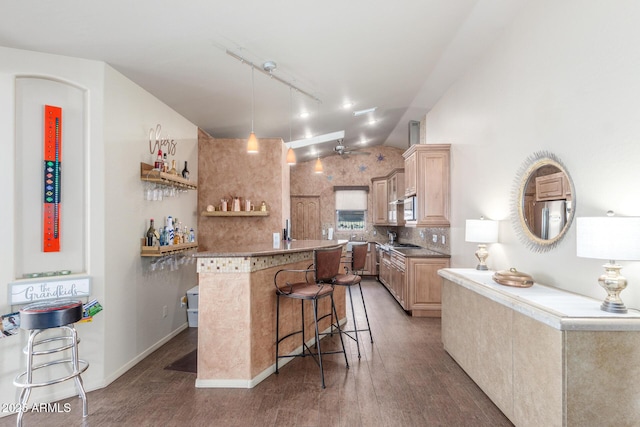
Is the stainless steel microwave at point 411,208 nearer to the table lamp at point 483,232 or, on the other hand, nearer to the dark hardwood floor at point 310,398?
the table lamp at point 483,232

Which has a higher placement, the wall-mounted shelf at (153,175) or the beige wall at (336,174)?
the beige wall at (336,174)

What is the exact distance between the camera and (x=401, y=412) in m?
2.44

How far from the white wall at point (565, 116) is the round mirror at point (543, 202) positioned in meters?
0.07

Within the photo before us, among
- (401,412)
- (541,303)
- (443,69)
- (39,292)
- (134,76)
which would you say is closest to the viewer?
(541,303)

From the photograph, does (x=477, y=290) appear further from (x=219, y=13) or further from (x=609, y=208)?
(x=219, y=13)

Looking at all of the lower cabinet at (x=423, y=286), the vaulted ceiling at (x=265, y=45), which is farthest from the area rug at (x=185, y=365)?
the lower cabinet at (x=423, y=286)

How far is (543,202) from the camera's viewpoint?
8.84 ft

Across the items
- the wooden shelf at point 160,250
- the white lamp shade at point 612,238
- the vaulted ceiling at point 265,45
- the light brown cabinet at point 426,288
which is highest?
the vaulted ceiling at point 265,45

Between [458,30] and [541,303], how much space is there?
106 inches

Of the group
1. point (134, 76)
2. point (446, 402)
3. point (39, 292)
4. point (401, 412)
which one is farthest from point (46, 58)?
point (446, 402)

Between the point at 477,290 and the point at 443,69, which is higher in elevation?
the point at 443,69

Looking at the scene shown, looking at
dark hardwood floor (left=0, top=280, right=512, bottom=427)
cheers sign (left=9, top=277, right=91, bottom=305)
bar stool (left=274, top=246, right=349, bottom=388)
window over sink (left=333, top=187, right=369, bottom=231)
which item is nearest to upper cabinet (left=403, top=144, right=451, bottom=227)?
dark hardwood floor (left=0, top=280, right=512, bottom=427)

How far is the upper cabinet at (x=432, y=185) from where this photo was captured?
4875mm

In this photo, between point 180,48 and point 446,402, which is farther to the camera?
point 180,48
